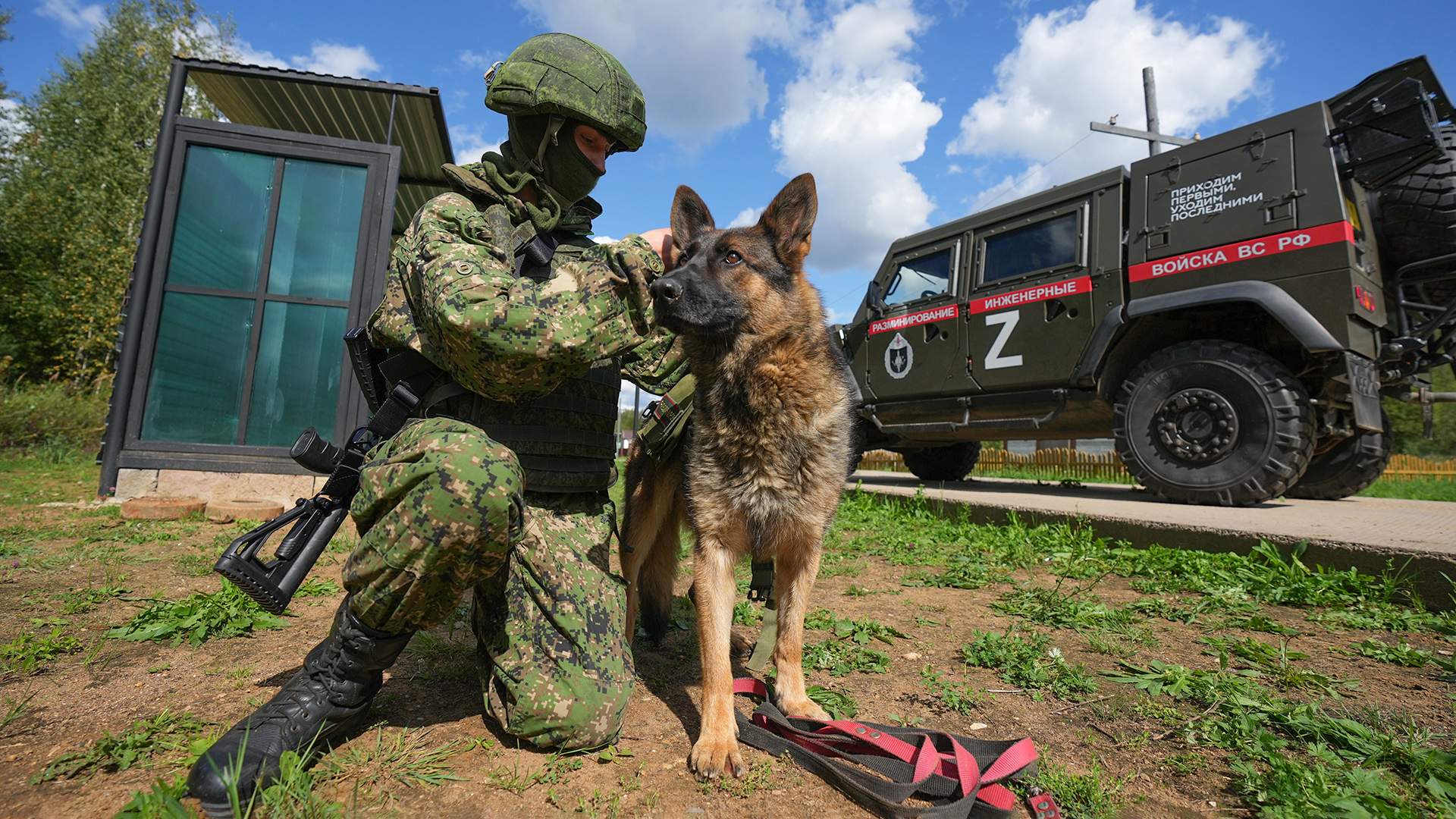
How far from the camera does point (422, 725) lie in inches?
80.7

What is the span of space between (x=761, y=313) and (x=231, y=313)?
635 cm

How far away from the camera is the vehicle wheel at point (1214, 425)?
15.5 ft

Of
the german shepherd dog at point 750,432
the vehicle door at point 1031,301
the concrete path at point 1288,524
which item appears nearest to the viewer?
the german shepherd dog at point 750,432

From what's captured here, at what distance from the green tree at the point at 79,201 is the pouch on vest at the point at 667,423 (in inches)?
892

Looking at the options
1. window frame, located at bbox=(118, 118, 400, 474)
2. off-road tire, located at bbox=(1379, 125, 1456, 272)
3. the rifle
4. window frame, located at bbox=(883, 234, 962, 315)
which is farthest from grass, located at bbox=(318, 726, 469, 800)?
off-road tire, located at bbox=(1379, 125, 1456, 272)

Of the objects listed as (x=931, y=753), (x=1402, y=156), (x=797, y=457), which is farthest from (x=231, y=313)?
(x=1402, y=156)

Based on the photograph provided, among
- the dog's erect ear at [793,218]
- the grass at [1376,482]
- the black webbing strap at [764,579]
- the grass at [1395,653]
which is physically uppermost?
the dog's erect ear at [793,218]

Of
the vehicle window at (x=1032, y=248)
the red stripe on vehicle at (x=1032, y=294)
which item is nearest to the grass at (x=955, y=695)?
the red stripe on vehicle at (x=1032, y=294)

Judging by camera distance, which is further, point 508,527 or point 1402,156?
point 1402,156

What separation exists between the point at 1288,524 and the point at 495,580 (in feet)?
16.4

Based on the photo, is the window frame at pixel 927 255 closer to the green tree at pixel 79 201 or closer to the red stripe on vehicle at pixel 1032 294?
the red stripe on vehicle at pixel 1032 294

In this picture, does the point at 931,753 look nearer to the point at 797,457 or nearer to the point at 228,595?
the point at 797,457

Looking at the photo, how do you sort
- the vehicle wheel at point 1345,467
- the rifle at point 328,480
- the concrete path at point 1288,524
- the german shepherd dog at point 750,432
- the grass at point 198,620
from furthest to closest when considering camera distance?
the vehicle wheel at point 1345,467 → the concrete path at point 1288,524 → the grass at point 198,620 → the german shepherd dog at point 750,432 → the rifle at point 328,480

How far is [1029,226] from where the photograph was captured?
6691 millimetres
